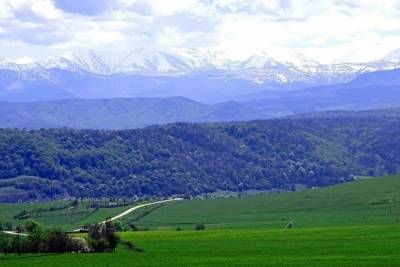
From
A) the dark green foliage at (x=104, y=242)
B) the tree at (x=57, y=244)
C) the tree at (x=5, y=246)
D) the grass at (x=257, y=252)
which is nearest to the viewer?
the grass at (x=257, y=252)

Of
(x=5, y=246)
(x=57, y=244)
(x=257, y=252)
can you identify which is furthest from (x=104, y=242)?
(x=257, y=252)

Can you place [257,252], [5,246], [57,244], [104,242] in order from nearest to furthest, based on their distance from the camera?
[257,252] → [57,244] → [5,246] → [104,242]

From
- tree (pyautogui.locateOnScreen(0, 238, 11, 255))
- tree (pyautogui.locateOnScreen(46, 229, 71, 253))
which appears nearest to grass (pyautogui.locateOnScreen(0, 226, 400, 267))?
tree (pyautogui.locateOnScreen(46, 229, 71, 253))

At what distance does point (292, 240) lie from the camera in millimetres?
123500

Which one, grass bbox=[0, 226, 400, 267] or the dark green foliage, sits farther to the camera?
the dark green foliage

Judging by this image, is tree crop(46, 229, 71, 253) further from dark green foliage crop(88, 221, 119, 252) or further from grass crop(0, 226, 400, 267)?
grass crop(0, 226, 400, 267)

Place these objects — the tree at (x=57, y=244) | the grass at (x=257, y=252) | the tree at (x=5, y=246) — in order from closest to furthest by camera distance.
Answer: the grass at (x=257, y=252) < the tree at (x=5, y=246) < the tree at (x=57, y=244)

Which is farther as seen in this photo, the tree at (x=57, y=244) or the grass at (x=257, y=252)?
the tree at (x=57, y=244)

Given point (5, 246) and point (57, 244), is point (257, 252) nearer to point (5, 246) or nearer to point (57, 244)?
point (57, 244)

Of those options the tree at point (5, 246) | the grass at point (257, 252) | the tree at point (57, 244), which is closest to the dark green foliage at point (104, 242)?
the grass at point (257, 252)

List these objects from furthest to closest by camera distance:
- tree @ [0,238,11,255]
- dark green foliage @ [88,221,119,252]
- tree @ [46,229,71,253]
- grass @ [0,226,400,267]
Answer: dark green foliage @ [88,221,119,252] < tree @ [46,229,71,253] < tree @ [0,238,11,255] < grass @ [0,226,400,267]

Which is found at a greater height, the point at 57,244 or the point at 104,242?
the point at 57,244

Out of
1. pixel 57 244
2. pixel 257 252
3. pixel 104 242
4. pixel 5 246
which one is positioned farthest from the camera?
pixel 104 242

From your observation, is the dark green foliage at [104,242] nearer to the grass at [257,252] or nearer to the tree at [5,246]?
the grass at [257,252]
